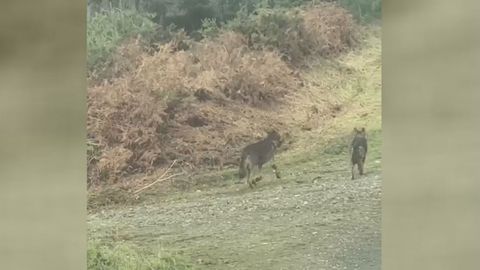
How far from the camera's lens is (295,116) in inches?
91.0

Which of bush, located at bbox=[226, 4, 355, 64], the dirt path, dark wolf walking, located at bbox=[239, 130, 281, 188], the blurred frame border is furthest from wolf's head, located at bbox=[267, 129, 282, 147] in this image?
the blurred frame border

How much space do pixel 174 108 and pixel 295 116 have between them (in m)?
0.40

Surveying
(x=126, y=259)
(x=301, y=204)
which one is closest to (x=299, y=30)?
(x=301, y=204)

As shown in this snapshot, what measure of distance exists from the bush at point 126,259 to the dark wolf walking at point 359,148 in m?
0.65

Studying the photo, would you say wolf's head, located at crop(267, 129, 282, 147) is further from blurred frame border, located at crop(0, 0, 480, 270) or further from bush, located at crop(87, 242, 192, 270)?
bush, located at crop(87, 242, 192, 270)

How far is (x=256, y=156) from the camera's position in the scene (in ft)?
7.41

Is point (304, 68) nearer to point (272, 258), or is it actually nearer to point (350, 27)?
point (350, 27)

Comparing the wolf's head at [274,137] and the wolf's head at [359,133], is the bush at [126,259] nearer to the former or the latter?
the wolf's head at [274,137]

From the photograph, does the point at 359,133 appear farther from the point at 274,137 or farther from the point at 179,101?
the point at 179,101

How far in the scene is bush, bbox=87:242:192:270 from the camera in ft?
6.89
